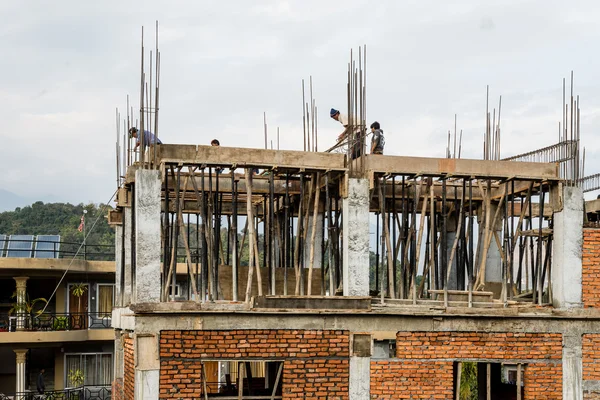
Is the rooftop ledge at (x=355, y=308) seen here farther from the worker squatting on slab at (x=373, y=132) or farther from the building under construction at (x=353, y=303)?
the worker squatting on slab at (x=373, y=132)

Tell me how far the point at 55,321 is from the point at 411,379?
→ 17.8m

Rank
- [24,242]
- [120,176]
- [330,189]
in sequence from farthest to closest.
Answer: [24,242] < [120,176] < [330,189]

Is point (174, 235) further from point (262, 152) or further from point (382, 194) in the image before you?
point (382, 194)

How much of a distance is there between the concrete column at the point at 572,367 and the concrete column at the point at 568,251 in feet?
2.32

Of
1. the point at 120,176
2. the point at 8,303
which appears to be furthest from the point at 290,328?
the point at 8,303

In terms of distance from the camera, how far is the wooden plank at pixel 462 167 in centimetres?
1806

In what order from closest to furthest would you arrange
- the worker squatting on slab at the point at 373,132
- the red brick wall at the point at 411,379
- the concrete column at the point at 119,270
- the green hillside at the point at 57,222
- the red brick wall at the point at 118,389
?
1. the red brick wall at the point at 411,379
2. the worker squatting on slab at the point at 373,132
3. the red brick wall at the point at 118,389
4. the concrete column at the point at 119,270
5. the green hillside at the point at 57,222

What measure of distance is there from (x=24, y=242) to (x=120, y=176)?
42.9 ft

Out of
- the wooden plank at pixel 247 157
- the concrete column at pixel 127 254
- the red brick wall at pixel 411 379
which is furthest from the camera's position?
the concrete column at pixel 127 254

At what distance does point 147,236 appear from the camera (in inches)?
650

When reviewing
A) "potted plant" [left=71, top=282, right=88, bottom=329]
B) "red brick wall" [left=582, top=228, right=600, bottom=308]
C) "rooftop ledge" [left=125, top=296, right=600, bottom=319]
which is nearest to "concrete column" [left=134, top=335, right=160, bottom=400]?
"rooftop ledge" [left=125, top=296, right=600, bottom=319]

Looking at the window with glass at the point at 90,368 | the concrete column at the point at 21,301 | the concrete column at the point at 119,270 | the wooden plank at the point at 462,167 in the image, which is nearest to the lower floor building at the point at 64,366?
the window with glass at the point at 90,368

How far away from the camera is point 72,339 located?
1233 inches

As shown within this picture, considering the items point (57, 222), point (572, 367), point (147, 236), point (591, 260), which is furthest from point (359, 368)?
point (57, 222)
